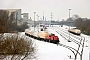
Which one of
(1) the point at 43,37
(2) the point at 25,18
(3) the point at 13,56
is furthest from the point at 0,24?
(2) the point at 25,18

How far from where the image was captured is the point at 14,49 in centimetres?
1555

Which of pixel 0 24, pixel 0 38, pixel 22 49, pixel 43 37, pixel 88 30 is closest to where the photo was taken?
pixel 0 24

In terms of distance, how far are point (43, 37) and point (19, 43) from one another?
737 inches

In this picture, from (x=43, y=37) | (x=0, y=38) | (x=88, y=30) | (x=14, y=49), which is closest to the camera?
(x=0, y=38)

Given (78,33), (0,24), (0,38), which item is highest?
(0,24)

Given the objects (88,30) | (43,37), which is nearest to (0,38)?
(43,37)

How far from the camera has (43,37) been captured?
115 ft

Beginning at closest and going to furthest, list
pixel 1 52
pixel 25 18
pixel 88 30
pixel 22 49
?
pixel 1 52, pixel 22 49, pixel 88 30, pixel 25 18

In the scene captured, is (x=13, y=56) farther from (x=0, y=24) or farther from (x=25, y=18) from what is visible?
(x=25, y=18)

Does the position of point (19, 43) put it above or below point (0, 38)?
below

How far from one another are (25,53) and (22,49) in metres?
0.74

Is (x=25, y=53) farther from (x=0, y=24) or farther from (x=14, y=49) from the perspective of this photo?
(x=0, y=24)

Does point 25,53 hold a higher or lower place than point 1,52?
lower

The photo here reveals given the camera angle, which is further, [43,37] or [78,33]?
[78,33]
